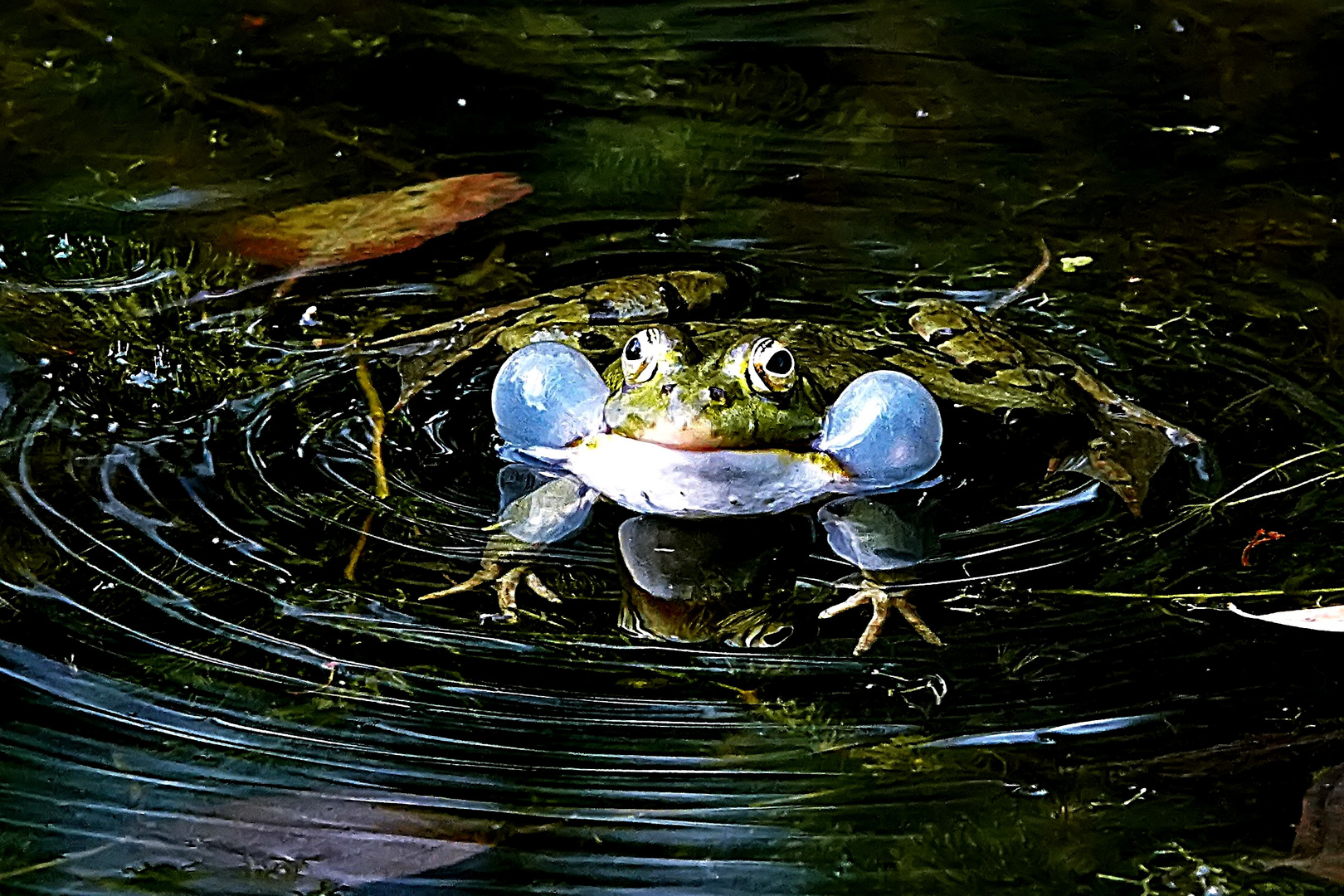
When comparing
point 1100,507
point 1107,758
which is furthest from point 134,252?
point 1107,758

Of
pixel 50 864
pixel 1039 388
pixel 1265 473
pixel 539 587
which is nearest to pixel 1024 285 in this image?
pixel 1039 388

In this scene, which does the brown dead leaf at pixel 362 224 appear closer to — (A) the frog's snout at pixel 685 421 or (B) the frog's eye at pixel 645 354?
(B) the frog's eye at pixel 645 354

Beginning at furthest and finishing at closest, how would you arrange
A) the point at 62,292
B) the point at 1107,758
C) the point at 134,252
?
the point at 134,252, the point at 62,292, the point at 1107,758

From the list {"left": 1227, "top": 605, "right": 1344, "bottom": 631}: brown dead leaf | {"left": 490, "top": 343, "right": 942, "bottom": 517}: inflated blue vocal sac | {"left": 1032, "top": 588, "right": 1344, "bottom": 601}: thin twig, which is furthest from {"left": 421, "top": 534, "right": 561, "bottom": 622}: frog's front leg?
{"left": 1227, "top": 605, "right": 1344, "bottom": 631}: brown dead leaf

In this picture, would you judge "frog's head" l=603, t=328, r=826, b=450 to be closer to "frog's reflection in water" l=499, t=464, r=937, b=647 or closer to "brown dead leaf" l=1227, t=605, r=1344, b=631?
"frog's reflection in water" l=499, t=464, r=937, b=647

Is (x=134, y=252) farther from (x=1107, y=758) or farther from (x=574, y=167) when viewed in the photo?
(x=1107, y=758)

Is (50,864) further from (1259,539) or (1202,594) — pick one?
(1259,539)
